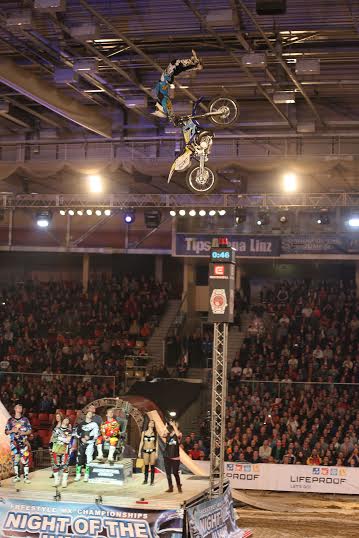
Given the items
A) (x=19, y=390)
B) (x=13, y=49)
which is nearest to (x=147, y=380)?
(x=19, y=390)

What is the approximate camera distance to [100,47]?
53.6 feet

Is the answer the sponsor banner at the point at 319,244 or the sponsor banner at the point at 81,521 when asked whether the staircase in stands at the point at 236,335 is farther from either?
the sponsor banner at the point at 81,521

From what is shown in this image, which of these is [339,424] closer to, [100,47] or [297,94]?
[297,94]

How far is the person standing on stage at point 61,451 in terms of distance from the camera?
47.0ft

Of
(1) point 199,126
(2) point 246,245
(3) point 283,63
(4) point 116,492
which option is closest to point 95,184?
(2) point 246,245

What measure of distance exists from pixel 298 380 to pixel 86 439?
866 centimetres

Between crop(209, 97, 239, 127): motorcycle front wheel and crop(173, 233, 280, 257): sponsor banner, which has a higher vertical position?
crop(209, 97, 239, 127): motorcycle front wheel

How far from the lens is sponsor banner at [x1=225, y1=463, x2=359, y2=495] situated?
19375mm

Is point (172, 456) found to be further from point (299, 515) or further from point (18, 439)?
point (299, 515)

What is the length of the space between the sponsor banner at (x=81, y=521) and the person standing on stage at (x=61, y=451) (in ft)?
3.09

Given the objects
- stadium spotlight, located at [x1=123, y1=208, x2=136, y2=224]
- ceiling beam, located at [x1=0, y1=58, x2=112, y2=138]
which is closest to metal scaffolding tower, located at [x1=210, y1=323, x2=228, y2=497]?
ceiling beam, located at [x1=0, y1=58, x2=112, y2=138]

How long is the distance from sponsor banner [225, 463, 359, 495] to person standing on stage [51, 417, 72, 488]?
628 cm

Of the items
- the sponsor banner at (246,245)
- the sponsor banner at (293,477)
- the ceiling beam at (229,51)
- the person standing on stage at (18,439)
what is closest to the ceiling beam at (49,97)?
the ceiling beam at (229,51)

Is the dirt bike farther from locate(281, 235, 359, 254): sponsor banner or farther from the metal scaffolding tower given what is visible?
locate(281, 235, 359, 254): sponsor banner
